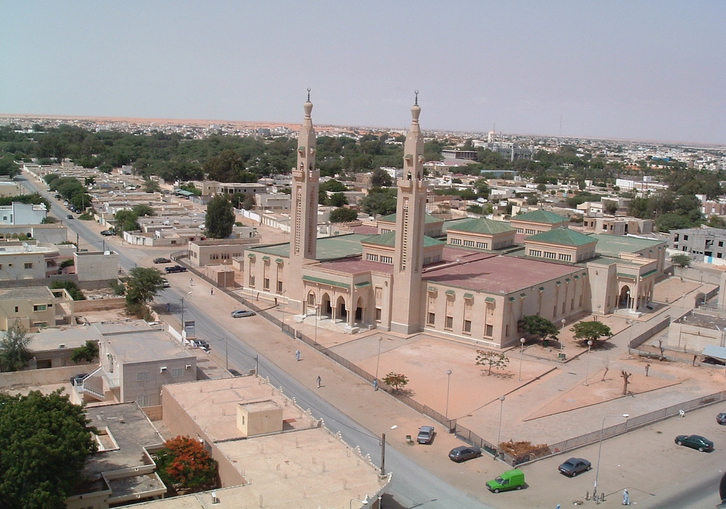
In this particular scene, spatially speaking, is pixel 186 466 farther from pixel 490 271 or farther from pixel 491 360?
pixel 490 271

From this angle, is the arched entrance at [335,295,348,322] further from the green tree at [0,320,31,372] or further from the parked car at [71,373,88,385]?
the green tree at [0,320,31,372]

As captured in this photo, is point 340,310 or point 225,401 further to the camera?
point 340,310

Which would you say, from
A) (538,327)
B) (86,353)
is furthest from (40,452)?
(538,327)

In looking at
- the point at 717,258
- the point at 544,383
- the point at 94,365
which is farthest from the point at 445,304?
the point at 717,258

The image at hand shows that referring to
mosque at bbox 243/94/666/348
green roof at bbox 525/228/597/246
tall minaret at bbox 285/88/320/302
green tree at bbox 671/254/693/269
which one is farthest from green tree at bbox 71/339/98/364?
green tree at bbox 671/254/693/269

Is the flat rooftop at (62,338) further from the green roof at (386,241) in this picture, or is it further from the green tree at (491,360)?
the green tree at (491,360)

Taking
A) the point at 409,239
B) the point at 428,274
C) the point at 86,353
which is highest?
the point at 409,239

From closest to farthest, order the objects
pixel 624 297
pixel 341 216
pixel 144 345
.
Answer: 1. pixel 144 345
2. pixel 624 297
3. pixel 341 216
